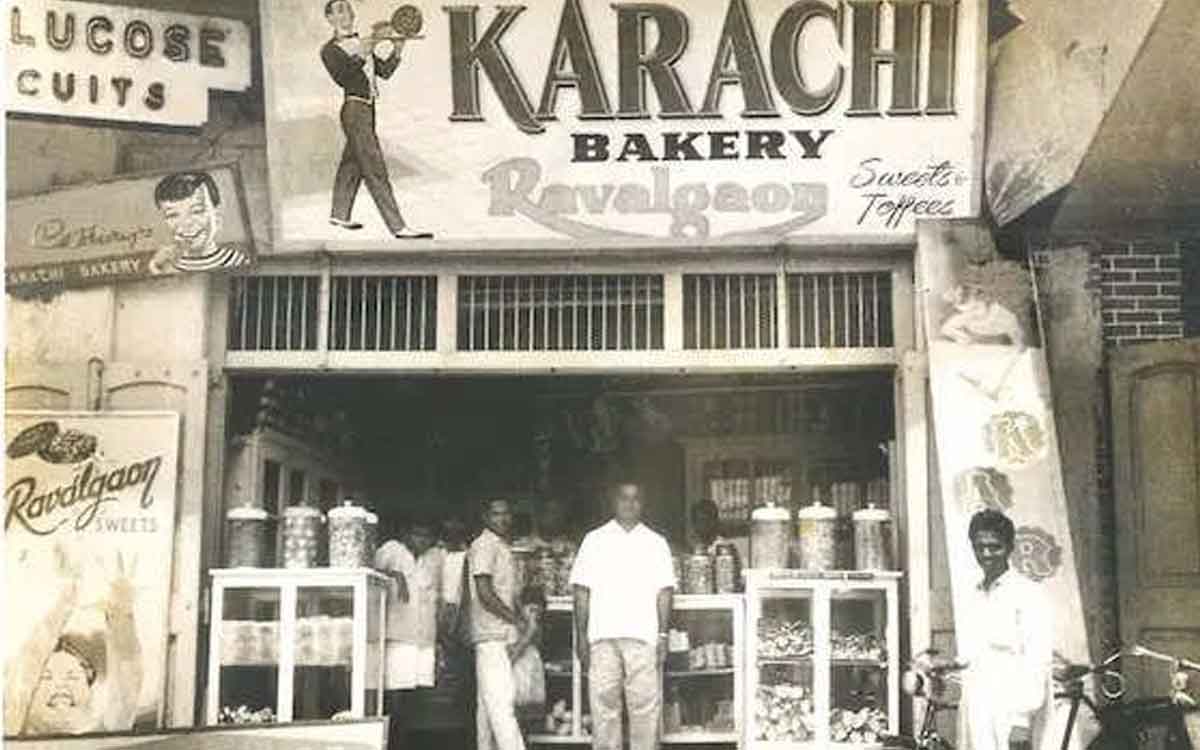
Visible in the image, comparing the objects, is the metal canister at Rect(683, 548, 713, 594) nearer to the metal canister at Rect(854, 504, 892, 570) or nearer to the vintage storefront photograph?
the vintage storefront photograph

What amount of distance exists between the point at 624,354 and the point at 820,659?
1826mm

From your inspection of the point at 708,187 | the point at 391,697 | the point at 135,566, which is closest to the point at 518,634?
the point at 391,697

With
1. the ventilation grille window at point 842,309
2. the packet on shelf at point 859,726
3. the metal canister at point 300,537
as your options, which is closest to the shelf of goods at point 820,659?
the packet on shelf at point 859,726

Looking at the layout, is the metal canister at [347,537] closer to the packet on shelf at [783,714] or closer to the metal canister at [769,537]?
the metal canister at [769,537]

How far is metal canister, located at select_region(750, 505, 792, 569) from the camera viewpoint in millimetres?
7743

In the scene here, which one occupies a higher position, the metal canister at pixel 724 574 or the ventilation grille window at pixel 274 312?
the ventilation grille window at pixel 274 312

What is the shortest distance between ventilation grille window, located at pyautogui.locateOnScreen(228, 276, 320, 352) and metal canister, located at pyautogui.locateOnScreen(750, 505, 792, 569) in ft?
8.17

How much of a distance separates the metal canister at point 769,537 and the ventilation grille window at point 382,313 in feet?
6.41

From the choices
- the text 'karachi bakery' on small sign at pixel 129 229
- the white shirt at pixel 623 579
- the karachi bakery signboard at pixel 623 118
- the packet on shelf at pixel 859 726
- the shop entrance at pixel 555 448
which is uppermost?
the karachi bakery signboard at pixel 623 118

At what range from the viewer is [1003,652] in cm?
682

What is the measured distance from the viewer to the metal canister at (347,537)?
7.67 m

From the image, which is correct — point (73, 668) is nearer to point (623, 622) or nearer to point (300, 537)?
point (300, 537)

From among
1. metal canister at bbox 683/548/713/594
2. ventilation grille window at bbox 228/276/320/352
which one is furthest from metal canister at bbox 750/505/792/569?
ventilation grille window at bbox 228/276/320/352

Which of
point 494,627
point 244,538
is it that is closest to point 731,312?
point 494,627
